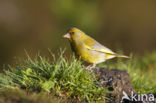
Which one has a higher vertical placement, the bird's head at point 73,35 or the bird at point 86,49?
the bird's head at point 73,35

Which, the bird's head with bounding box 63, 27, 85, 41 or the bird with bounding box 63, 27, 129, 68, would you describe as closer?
the bird with bounding box 63, 27, 129, 68

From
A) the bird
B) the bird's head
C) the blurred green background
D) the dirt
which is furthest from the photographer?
the blurred green background

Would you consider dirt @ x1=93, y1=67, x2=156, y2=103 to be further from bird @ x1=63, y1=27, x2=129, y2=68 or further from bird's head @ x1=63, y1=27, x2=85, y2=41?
bird's head @ x1=63, y1=27, x2=85, y2=41

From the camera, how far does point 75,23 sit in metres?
12.4

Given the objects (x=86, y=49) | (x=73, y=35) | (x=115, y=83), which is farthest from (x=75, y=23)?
(x=115, y=83)

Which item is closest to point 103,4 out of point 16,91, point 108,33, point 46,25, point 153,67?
point 108,33

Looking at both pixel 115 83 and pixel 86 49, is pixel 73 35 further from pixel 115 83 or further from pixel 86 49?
pixel 115 83

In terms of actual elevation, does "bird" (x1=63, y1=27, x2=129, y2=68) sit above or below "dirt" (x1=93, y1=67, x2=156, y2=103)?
above

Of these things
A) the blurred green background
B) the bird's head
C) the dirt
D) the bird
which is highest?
the blurred green background

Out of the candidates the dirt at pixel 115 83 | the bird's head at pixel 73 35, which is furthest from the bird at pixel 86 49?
the dirt at pixel 115 83

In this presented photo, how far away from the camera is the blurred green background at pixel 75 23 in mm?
12016

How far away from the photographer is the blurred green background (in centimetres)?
1202

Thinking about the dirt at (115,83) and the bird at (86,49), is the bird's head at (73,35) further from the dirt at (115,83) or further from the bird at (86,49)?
the dirt at (115,83)

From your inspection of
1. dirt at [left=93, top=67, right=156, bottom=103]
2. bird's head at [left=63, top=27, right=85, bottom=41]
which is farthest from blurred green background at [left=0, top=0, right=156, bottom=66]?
dirt at [left=93, top=67, right=156, bottom=103]
